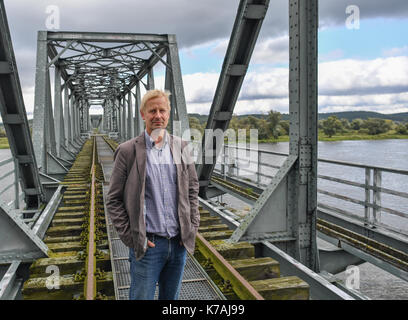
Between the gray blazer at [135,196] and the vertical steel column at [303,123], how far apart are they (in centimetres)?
286

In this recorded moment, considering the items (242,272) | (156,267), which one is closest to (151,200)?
(156,267)

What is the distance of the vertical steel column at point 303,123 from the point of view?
476 centimetres

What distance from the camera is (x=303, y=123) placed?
4922mm

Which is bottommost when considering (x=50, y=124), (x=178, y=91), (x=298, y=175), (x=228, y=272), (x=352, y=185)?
(x=228, y=272)

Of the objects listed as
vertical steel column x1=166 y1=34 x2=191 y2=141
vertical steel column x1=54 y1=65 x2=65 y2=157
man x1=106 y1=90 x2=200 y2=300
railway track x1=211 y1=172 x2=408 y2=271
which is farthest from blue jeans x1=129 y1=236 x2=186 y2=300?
vertical steel column x1=54 y1=65 x2=65 y2=157

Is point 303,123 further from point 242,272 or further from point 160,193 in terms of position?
point 160,193

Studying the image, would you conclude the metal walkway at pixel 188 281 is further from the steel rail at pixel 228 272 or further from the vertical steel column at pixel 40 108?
the vertical steel column at pixel 40 108

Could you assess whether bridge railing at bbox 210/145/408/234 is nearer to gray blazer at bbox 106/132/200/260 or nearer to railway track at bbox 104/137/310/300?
railway track at bbox 104/137/310/300

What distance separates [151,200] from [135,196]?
11 centimetres

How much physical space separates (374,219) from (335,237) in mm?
726

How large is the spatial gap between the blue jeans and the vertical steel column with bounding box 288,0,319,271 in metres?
2.92

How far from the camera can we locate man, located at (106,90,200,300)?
7.60ft

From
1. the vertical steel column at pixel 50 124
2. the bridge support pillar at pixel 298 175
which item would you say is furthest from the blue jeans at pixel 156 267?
the vertical steel column at pixel 50 124
